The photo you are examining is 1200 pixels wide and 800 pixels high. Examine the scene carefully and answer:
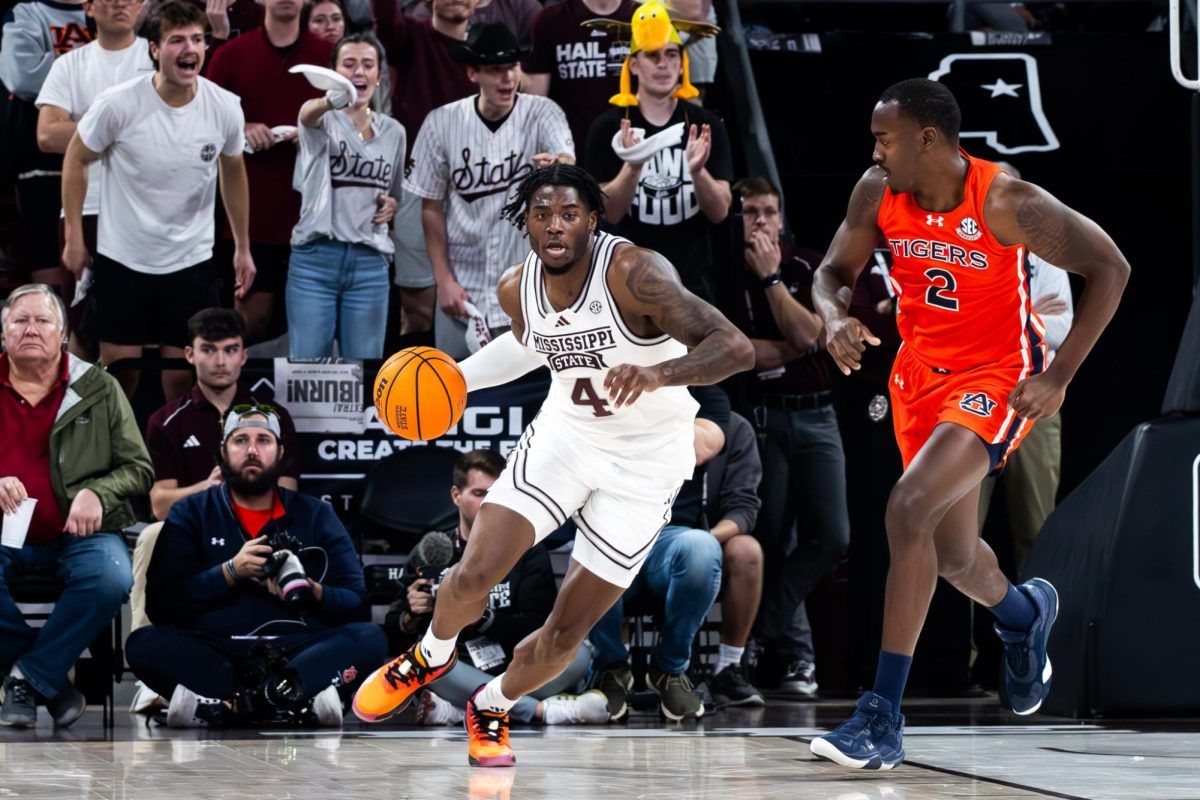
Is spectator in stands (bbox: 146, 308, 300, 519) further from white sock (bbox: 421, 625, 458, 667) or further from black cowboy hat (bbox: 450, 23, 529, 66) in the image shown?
white sock (bbox: 421, 625, 458, 667)

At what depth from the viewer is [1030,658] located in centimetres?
601

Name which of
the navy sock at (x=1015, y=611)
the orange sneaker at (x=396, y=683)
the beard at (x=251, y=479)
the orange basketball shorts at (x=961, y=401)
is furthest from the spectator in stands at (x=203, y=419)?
the navy sock at (x=1015, y=611)

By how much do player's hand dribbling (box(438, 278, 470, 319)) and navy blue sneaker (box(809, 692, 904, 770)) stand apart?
375cm

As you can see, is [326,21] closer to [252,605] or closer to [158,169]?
[158,169]

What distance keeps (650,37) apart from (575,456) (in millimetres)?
3445

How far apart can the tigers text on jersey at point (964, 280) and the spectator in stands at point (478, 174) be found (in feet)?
10.6

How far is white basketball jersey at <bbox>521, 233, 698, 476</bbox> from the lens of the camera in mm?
5484

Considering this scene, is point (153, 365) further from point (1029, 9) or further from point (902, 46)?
point (1029, 9)

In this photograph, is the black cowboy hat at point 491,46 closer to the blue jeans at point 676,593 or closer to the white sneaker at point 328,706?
the blue jeans at point 676,593

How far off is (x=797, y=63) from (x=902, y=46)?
0.61m

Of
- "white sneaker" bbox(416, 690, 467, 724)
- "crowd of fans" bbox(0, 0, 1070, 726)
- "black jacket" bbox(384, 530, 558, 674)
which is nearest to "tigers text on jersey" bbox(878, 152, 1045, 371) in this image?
"crowd of fans" bbox(0, 0, 1070, 726)

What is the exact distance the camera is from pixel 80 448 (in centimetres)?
738

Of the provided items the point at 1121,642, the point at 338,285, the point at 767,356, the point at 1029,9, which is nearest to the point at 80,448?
the point at 338,285

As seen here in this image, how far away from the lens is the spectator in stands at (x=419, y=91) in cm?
909
